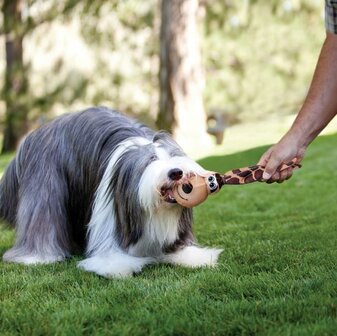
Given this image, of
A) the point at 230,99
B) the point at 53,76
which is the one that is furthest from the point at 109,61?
the point at 230,99

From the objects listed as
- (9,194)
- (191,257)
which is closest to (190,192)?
(191,257)

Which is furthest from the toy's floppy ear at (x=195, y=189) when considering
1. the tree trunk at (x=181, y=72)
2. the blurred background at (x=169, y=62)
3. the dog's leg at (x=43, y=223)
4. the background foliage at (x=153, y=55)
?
the background foliage at (x=153, y=55)

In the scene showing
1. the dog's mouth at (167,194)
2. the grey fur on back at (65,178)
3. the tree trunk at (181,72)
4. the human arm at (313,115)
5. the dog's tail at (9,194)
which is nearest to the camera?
the human arm at (313,115)

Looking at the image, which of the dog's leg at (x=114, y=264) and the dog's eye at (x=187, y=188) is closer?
the dog's eye at (x=187, y=188)

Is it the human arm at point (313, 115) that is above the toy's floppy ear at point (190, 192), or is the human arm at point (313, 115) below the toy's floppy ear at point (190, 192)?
above

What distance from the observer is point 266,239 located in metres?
4.31

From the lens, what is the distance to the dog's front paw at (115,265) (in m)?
3.45

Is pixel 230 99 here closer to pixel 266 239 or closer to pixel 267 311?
pixel 266 239

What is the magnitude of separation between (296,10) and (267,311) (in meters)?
13.8

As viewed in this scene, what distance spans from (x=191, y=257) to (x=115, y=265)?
0.45 meters

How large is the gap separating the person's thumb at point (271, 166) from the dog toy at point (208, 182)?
0.02 meters

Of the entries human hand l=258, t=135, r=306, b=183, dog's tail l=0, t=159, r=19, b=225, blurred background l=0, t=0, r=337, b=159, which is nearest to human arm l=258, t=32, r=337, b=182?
human hand l=258, t=135, r=306, b=183

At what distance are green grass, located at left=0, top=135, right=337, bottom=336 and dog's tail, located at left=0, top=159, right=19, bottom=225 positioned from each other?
225mm

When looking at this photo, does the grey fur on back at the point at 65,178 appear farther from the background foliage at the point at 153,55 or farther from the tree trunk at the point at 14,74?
the tree trunk at the point at 14,74
